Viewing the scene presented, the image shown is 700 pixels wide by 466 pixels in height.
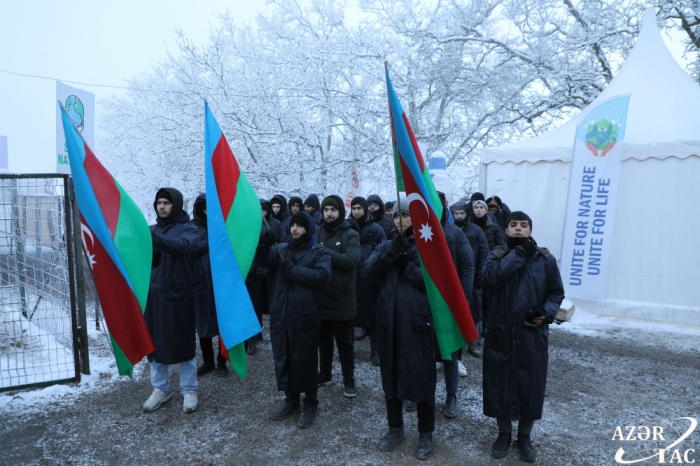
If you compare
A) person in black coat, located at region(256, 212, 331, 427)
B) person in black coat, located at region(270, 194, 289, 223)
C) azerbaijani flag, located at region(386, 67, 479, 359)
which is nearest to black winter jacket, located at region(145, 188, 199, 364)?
person in black coat, located at region(256, 212, 331, 427)

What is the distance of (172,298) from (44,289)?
1751mm

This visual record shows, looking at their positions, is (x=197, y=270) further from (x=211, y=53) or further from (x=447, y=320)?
(x=211, y=53)

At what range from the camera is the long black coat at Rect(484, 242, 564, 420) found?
3350 millimetres

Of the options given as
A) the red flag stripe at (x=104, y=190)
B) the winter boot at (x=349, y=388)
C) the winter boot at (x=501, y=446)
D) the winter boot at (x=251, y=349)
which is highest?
the red flag stripe at (x=104, y=190)

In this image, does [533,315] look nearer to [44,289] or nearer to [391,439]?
[391,439]

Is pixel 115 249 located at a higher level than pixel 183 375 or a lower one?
higher

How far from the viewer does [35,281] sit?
5.00m

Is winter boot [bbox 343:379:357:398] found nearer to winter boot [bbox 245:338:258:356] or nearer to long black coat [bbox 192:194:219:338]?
long black coat [bbox 192:194:219:338]

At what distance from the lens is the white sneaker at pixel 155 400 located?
428 centimetres

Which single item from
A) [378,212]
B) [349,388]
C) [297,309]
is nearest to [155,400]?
[297,309]

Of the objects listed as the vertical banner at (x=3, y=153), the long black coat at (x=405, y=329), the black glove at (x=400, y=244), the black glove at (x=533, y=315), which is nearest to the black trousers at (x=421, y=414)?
the long black coat at (x=405, y=329)

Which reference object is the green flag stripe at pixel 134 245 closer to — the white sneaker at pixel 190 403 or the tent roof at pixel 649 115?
the white sneaker at pixel 190 403

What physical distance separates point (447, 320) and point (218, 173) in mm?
2009

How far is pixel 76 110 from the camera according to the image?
6.10 meters
